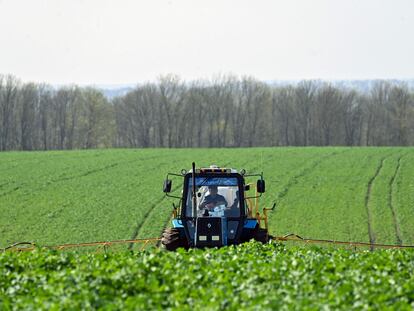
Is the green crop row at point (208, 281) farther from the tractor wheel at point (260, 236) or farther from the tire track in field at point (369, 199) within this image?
the tire track in field at point (369, 199)

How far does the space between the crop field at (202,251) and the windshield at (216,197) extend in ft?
7.22

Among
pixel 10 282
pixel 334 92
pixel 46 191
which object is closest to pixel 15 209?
pixel 46 191

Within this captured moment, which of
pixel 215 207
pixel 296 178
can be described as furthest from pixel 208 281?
pixel 296 178

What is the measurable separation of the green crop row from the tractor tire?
12.6ft

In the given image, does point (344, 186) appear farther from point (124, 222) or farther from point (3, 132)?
point (3, 132)

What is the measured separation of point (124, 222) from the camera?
1240 inches

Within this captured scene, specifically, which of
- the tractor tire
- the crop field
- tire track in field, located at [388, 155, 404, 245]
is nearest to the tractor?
the tractor tire

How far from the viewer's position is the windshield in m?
18.4

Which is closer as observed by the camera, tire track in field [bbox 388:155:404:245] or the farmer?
the farmer

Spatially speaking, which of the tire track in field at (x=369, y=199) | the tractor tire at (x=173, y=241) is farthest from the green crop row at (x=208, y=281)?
the tire track in field at (x=369, y=199)

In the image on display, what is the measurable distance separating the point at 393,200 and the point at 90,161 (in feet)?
69.8

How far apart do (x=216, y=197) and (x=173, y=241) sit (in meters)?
1.44

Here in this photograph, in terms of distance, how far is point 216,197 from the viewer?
1855 centimetres

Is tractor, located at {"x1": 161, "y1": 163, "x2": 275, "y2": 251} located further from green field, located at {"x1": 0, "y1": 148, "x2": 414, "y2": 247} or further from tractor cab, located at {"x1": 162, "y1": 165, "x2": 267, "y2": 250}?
green field, located at {"x1": 0, "y1": 148, "x2": 414, "y2": 247}
